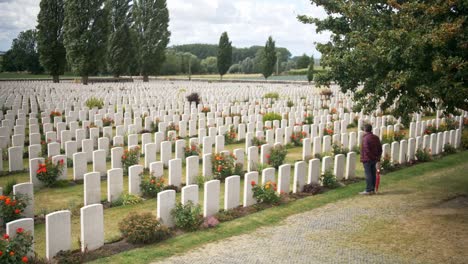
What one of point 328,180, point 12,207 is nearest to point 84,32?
point 328,180

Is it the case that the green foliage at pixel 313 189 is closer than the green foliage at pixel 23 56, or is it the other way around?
the green foliage at pixel 313 189

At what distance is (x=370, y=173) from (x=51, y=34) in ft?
144

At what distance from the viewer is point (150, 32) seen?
5653cm

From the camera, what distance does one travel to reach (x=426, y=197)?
916 centimetres

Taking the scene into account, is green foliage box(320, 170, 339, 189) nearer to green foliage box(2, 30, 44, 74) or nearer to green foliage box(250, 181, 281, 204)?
green foliage box(250, 181, 281, 204)

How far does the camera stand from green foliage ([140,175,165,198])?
29.4 ft

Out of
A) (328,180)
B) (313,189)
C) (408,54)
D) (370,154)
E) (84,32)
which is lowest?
(313,189)

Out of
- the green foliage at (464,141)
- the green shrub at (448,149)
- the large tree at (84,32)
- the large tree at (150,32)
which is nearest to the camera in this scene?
the green shrub at (448,149)

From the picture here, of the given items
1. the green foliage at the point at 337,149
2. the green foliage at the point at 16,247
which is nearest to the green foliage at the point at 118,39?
the green foliage at the point at 337,149

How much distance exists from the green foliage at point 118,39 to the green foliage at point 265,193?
162 ft

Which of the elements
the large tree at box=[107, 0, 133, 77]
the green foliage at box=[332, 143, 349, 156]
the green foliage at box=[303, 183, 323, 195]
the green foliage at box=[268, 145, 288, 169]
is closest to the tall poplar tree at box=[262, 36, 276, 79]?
the large tree at box=[107, 0, 133, 77]

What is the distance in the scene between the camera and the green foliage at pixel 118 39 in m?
54.1

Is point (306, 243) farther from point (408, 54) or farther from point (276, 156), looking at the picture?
point (276, 156)

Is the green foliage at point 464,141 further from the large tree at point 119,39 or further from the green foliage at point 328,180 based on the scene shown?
the large tree at point 119,39
